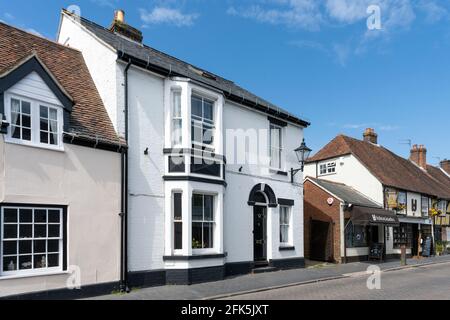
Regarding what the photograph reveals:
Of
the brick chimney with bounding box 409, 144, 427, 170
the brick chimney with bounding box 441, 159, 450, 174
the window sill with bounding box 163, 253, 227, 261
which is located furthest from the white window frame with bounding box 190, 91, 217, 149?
the brick chimney with bounding box 441, 159, 450, 174

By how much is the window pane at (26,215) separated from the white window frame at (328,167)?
861 inches

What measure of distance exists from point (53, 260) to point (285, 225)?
1075 cm

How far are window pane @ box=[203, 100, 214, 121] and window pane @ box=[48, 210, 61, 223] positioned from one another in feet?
20.3

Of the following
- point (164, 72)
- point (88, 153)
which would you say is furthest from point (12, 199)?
point (164, 72)

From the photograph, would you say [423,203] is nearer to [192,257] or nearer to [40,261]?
[192,257]

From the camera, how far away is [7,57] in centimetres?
1218

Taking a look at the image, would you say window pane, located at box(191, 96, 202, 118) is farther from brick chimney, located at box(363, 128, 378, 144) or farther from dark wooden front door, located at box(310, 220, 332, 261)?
brick chimney, located at box(363, 128, 378, 144)

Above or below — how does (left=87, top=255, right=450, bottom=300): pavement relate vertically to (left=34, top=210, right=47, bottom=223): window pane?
below

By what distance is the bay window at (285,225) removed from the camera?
19328mm

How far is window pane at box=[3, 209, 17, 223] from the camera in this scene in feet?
34.5

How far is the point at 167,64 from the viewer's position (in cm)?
1583

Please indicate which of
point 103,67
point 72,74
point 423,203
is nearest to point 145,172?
point 103,67

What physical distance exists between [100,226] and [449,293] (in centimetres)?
997
